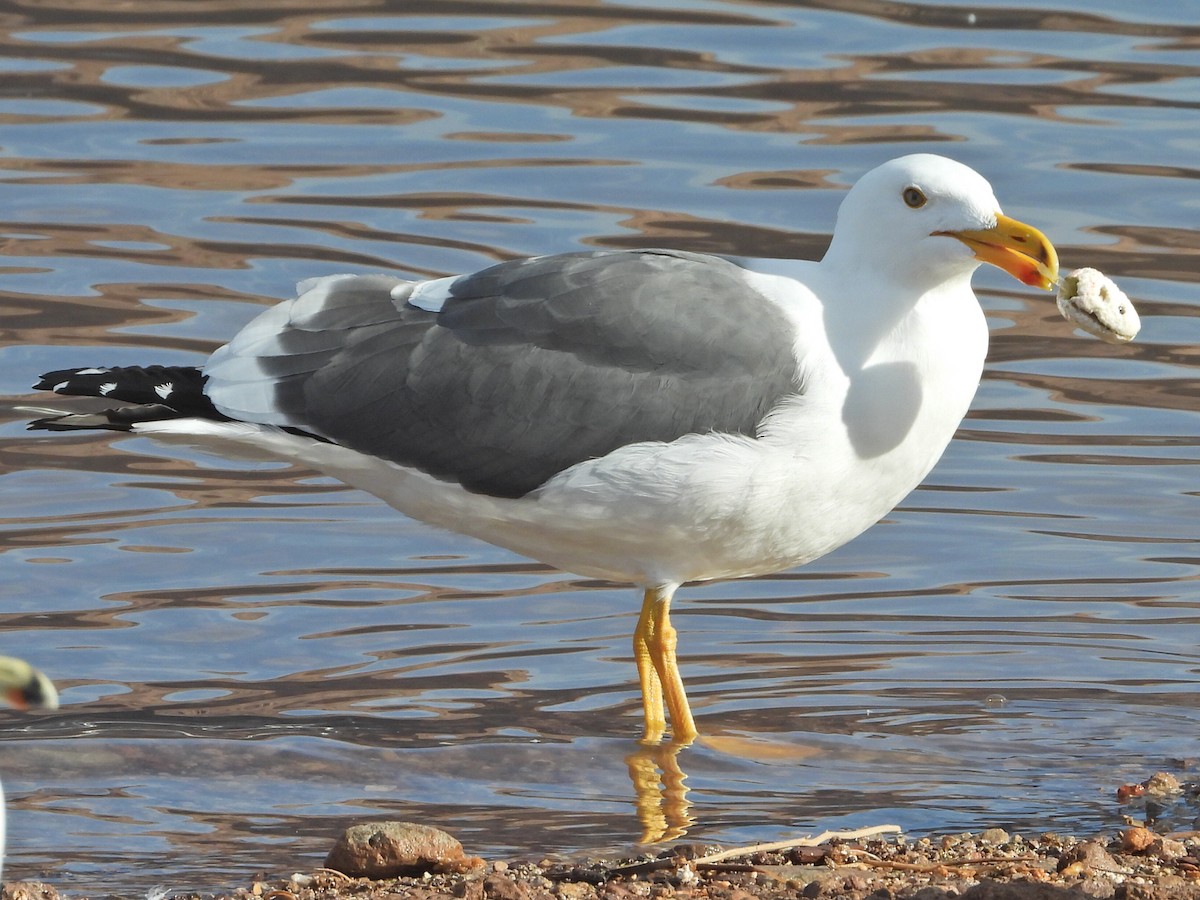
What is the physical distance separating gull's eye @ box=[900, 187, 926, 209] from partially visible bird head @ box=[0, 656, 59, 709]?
3.35 m

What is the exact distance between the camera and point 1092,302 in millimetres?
6809

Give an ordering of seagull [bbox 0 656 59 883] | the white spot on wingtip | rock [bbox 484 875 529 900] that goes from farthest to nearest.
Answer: the white spot on wingtip → rock [bbox 484 875 529 900] → seagull [bbox 0 656 59 883]

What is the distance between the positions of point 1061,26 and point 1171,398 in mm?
6460

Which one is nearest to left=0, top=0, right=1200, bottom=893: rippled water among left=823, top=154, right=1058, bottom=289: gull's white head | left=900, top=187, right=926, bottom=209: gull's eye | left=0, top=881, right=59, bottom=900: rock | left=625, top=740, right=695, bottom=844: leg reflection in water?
left=625, top=740, right=695, bottom=844: leg reflection in water

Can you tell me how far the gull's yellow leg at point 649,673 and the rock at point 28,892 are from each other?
2.21m

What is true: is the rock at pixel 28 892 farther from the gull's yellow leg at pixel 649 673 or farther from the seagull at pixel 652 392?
the gull's yellow leg at pixel 649 673

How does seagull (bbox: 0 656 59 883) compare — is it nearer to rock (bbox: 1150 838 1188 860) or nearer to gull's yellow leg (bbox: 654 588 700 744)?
rock (bbox: 1150 838 1188 860)

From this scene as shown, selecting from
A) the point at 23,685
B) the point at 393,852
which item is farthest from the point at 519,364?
the point at 23,685

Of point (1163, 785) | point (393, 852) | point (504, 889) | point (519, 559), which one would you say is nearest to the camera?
point (504, 889)

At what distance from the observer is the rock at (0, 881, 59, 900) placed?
18.5ft

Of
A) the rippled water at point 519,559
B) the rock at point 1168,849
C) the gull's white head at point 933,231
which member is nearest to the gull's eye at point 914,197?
the gull's white head at point 933,231

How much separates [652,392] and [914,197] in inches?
38.9

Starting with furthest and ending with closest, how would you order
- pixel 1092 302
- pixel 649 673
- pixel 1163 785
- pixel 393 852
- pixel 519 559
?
pixel 519 559, pixel 649 673, pixel 1092 302, pixel 1163 785, pixel 393 852

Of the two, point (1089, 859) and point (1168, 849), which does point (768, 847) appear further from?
point (1168, 849)
